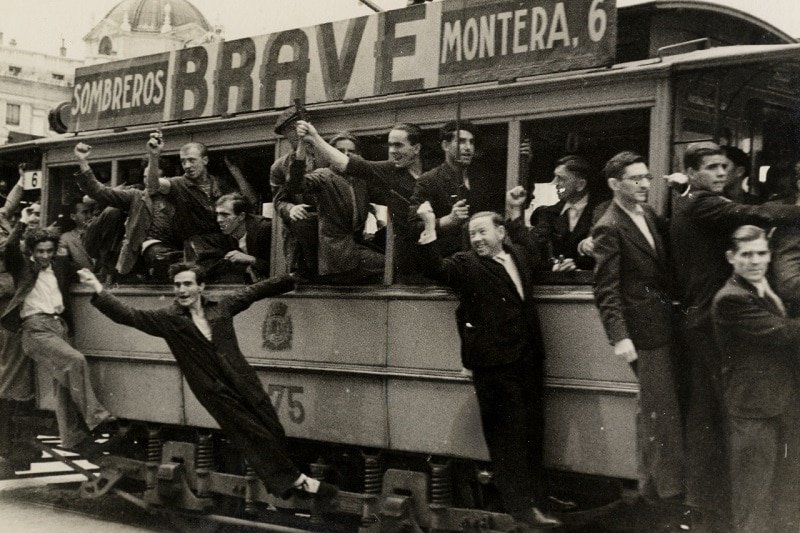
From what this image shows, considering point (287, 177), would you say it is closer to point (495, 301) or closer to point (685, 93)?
point (495, 301)

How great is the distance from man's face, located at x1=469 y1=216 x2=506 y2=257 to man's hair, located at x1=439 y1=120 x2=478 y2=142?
64cm

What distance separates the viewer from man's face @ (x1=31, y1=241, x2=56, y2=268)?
354 inches

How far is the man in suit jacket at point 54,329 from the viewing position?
28.9 feet

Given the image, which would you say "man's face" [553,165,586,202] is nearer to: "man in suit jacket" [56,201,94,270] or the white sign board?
"man in suit jacket" [56,201,94,270]

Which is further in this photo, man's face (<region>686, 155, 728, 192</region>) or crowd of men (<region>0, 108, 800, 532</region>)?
man's face (<region>686, 155, 728, 192</region>)

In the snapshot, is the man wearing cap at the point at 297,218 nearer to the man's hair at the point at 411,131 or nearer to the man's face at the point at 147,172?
the man's hair at the point at 411,131

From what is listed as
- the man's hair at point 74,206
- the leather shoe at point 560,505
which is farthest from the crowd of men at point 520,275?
the man's hair at point 74,206

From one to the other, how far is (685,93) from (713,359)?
4.75ft

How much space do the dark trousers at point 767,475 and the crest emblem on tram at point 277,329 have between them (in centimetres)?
330

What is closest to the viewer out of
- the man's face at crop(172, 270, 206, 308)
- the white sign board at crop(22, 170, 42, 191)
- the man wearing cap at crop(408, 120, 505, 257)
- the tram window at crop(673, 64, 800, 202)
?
the tram window at crop(673, 64, 800, 202)

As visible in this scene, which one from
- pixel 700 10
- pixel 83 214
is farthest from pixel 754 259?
pixel 83 214

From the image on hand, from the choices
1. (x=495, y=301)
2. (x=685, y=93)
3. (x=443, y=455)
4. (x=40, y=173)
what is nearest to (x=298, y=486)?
(x=443, y=455)

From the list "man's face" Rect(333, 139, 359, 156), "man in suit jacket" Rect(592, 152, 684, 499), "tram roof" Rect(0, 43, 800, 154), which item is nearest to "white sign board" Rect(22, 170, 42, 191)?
"man's face" Rect(333, 139, 359, 156)

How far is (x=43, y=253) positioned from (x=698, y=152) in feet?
18.2
